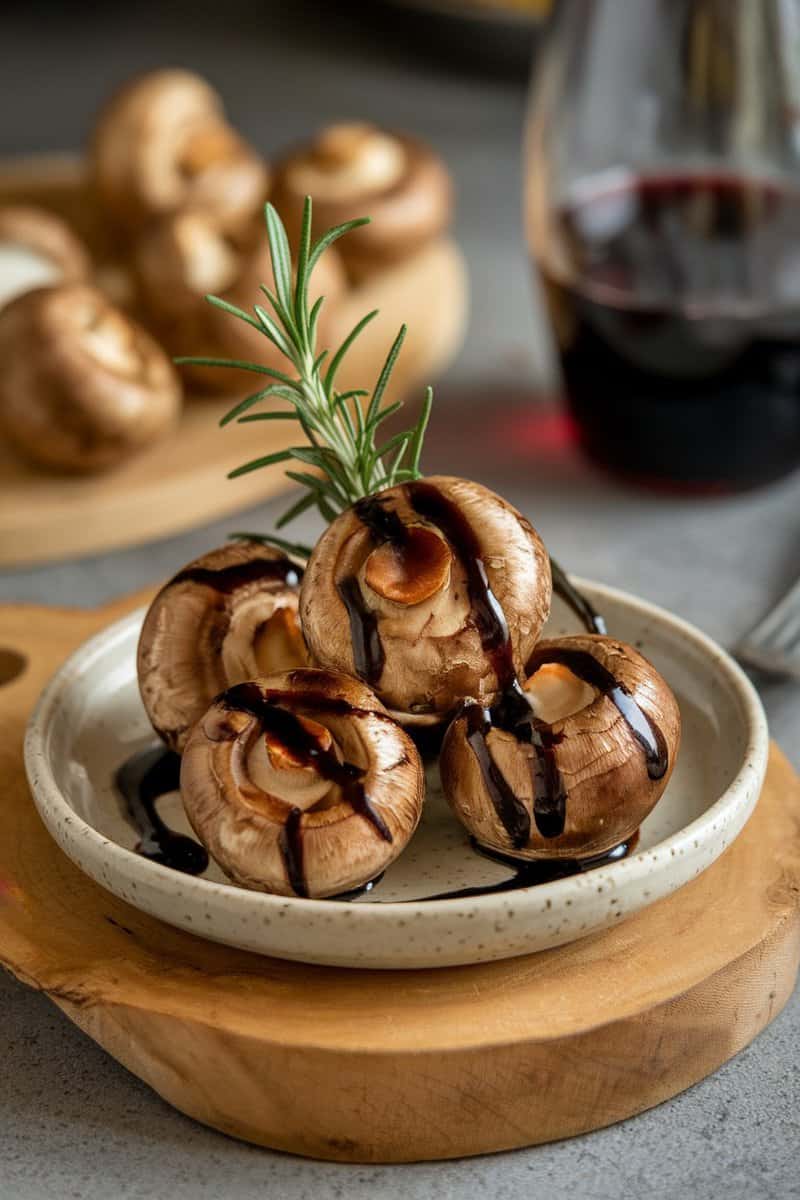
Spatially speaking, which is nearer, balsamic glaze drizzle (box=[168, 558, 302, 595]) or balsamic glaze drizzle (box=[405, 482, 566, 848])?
balsamic glaze drizzle (box=[405, 482, 566, 848])

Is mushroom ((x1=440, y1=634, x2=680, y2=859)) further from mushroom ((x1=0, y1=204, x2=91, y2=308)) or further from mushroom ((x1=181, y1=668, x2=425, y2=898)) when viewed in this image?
mushroom ((x1=0, y1=204, x2=91, y2=308))

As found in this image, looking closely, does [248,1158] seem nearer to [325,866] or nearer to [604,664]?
[325,866]

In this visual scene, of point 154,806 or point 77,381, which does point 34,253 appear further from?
point 154,806

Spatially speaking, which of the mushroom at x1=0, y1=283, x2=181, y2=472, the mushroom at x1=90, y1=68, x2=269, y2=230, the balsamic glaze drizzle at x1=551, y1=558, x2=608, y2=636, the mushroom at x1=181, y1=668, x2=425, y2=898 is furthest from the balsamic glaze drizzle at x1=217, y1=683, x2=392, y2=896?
the mushroom at x1=90, y1=68, x2=269, y2=230

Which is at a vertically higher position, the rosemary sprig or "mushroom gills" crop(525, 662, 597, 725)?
the rosemary sprig

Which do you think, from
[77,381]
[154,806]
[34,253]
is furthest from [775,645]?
[34,253]

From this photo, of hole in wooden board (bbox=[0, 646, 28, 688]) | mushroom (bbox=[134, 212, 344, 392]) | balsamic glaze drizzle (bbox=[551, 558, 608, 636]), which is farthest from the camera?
mushroom (bbox=[134, 212, 344, 392])

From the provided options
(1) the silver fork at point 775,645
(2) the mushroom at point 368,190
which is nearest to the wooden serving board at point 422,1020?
(1) the silver fork at point 775,645
